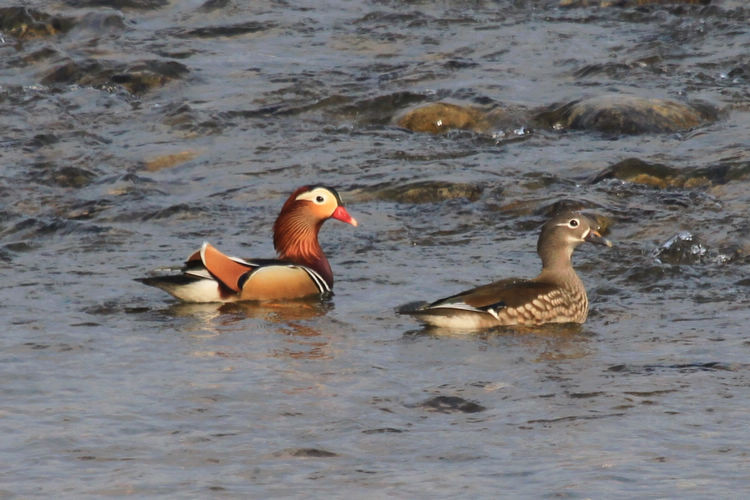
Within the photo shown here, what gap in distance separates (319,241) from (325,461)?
5586 mm

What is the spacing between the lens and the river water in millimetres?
6555

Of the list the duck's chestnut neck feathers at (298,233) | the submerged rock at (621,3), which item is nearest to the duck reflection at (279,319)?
the duck's chestnut neck feathers at (298,233)

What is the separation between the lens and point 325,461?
6461mm

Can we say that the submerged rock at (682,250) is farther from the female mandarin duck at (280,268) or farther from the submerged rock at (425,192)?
the female mandarin duck at (280,268)

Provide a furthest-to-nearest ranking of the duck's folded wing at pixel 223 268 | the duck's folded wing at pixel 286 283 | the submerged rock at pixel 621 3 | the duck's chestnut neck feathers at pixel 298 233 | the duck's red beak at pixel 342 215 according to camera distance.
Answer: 1. the submerged rock at pixel 621 3
2. the duck's red beak at pixel 342 215
3. the duck's chestnut neck feathers at pixel 298 233
4. the duck's folded wing at pixel 286 283
5. the duck's folded wing at pixel 223 268

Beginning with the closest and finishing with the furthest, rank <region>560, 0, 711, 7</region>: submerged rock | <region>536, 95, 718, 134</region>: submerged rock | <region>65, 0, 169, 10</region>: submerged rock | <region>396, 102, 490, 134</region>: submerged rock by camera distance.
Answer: <region>536, 95, 718, 134</region>: submerged rock, <region>396, 102, 490, 134</region>: submerged rock, <region>560, 0, 711, 7</region>: submerged rock, <region>65, 0, 169, 10</region>: submerged rock

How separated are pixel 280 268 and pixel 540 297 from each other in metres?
2.02

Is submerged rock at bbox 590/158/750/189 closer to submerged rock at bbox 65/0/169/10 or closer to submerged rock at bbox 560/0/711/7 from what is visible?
submerged rock at bbox 560/0/711/7

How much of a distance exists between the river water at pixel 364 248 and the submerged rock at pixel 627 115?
20 cm

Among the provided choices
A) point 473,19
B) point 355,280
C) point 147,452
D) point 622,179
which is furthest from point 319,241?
point 473,19

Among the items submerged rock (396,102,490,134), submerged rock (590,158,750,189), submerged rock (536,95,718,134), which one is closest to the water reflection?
submerged rock (590,158,750,189)

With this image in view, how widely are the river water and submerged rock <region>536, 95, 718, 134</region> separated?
8.0 inches

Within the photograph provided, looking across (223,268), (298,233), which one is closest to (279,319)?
(223,268)

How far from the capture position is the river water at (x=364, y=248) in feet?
21.5
